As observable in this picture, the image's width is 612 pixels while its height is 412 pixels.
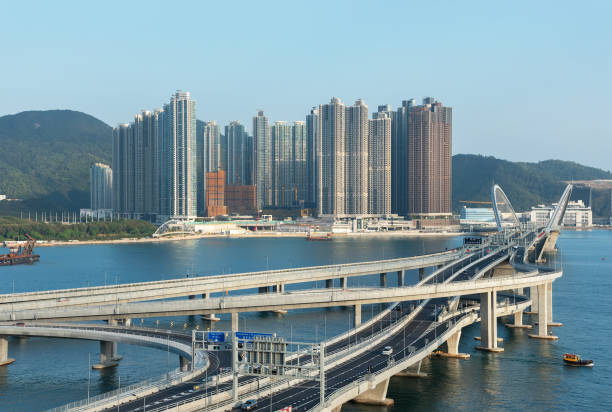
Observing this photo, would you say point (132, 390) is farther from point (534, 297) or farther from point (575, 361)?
point (534, 297)

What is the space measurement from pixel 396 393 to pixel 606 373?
57.1ft

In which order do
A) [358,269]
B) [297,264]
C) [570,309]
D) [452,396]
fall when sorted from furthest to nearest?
[297,264] → [358,269] → [570,309] → [452,396]

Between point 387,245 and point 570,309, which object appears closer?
point 570,309

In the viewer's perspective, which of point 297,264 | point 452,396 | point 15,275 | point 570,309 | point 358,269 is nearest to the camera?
point 452,396

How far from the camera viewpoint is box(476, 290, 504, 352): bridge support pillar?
64.8 m

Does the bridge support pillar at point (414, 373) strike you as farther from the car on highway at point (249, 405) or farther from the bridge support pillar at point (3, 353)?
the bridge support pillar at point (3, 353)

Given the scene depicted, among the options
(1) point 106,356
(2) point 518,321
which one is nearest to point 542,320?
(2) point 518,321

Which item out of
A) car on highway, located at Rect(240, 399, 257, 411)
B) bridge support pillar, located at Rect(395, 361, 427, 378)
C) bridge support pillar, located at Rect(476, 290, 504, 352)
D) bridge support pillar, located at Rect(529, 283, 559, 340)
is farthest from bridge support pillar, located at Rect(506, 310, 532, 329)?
car on highway, located at Rect(240, 399, 257, 411)

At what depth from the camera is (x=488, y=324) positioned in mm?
65125

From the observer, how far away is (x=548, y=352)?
6394cm

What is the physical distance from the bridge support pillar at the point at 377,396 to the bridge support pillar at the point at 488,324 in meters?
19.3

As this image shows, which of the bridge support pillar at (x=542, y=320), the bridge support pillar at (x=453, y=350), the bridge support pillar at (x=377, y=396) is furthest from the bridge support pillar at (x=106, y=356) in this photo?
the bridge support pillar at (x=542, y=320)

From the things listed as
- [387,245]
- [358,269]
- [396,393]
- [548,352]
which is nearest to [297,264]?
[358,269]

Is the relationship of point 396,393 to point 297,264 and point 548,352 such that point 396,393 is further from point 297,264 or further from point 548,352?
point 297,264
